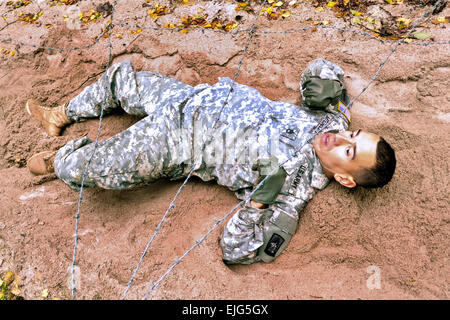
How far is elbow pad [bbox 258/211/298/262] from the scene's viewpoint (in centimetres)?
234

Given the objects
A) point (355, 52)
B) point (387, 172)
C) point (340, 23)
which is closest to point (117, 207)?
point (387, 172)

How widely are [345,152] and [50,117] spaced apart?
2667 millimetres

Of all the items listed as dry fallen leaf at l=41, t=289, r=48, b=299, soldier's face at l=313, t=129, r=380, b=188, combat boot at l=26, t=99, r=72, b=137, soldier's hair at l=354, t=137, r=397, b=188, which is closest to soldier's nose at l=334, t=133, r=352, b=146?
soldier's face at l=313, t=129, r=380, b=188

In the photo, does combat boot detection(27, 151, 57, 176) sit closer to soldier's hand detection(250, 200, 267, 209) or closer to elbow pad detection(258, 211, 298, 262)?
soldier's hand detection(250, 200, 267, 209)

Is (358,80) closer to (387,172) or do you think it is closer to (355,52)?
(355,52)

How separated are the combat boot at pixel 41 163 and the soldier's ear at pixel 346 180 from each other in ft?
7.52

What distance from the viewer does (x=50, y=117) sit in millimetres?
3111

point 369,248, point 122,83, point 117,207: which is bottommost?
point 369,248

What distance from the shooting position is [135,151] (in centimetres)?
244

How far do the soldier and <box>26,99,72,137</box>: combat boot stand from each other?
1.58 feet

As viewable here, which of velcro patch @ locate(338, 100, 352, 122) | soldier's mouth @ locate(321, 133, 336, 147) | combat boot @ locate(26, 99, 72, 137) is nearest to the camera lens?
soldier's mouth @ locate(321, 133, 336, 147)

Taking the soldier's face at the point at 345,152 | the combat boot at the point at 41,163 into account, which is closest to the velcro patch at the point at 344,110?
the soldier's face at the point at 345,152

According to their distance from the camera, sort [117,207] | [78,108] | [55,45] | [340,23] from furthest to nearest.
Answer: [55,45]
[340,23]
[78,108]
[117,207]

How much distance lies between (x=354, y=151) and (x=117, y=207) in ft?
6.23
